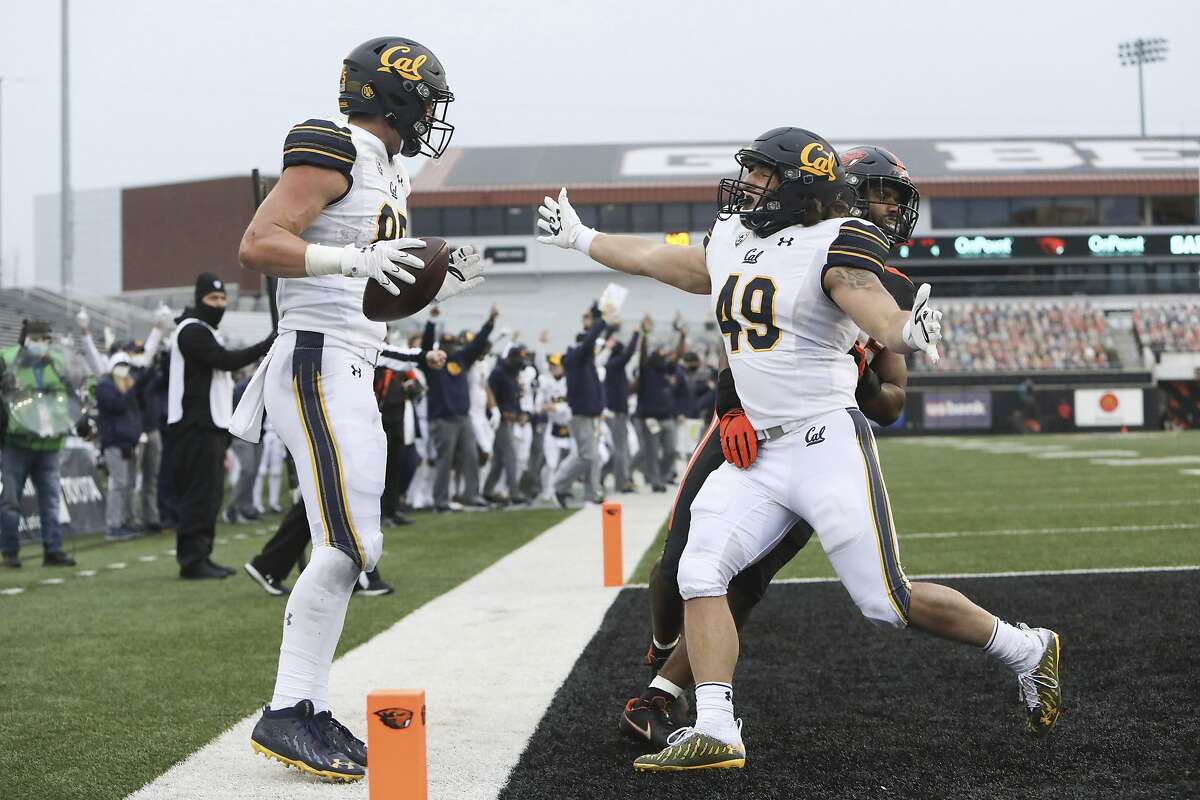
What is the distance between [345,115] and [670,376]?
14.0m

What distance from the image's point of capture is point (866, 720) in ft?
14.3

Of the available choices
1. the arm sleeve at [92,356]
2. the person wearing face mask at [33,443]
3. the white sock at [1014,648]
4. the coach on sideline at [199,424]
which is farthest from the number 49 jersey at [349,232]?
the arm sleeve at [92,356]

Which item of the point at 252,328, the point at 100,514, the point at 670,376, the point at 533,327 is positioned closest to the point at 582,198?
the point at 533,327

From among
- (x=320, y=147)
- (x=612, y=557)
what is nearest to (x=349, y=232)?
(x=320, y=147)

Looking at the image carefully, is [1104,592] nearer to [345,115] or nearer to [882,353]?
[882,353]

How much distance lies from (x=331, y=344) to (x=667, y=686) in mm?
1563

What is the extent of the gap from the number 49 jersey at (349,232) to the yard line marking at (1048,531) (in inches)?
285

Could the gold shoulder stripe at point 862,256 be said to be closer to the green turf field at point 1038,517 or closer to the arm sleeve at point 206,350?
the green turf field at point 1038,517

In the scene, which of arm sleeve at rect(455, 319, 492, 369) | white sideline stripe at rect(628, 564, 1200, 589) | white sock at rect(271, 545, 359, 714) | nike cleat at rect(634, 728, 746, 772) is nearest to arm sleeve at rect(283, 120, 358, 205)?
white sock at rect(271, 545, 359, 714)

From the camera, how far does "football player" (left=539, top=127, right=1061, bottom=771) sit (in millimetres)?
3830

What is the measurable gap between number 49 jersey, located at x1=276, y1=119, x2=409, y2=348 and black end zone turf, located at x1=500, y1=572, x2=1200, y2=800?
1.49 m

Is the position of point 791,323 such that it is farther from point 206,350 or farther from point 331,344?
point 206,350

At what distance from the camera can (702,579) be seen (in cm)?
389

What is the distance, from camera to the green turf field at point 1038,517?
8.61 metres
